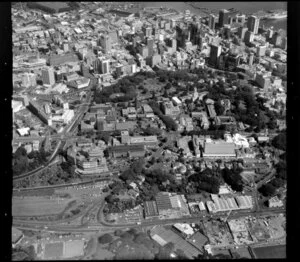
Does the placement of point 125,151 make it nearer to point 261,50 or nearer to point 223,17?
point 261,50

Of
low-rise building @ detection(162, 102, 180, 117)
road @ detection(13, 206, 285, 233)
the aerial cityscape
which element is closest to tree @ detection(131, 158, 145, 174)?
the aerial cityscape

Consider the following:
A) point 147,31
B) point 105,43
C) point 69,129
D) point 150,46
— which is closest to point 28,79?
point 69,129

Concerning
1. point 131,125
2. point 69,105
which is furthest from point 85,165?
point 69,105

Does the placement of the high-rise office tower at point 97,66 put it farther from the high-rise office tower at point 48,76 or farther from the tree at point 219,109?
the tree at point 219,109

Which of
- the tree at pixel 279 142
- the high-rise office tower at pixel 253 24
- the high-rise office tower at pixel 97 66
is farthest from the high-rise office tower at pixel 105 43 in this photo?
the tree at pixel 279 142

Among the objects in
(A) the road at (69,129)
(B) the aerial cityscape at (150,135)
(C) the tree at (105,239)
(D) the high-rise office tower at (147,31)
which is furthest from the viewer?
(D) the high-rise office tower at (147,31)

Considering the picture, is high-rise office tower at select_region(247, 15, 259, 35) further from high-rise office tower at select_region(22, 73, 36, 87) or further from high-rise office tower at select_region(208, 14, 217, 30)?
high-rise office tower at select_region(22, 73, 36, 87)
